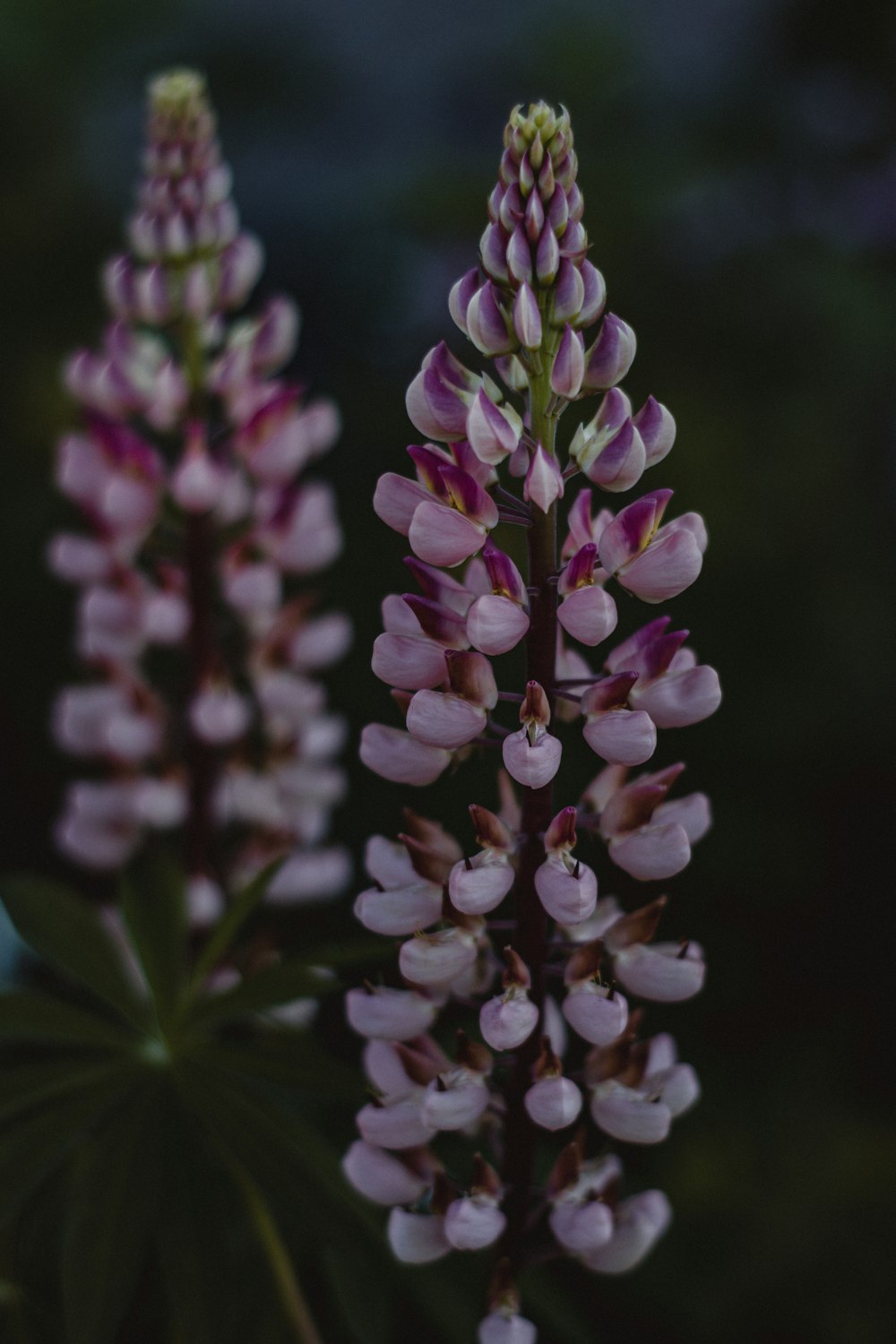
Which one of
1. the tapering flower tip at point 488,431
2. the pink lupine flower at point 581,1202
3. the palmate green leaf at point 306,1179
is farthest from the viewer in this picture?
the palmate green leaf at point 306,1179

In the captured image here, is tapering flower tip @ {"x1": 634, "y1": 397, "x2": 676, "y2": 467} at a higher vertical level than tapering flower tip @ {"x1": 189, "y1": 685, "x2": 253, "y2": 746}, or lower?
higher

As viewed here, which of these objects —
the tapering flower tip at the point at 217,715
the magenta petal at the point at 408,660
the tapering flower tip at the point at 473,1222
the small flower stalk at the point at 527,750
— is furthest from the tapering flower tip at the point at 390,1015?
the tapering flower tip at the point at 217,715

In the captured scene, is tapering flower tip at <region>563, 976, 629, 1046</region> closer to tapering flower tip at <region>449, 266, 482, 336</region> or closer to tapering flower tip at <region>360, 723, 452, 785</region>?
tapering flower tip at <region>360, 723, 452, 785</region>

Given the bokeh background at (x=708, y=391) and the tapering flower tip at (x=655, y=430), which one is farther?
the bokeh background at (x=708, y=391)

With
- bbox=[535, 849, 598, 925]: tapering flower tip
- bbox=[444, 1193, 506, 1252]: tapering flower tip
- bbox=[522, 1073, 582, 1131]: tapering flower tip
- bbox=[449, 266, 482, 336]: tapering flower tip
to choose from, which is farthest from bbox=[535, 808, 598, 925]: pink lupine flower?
bbox=[449, 266, 482, 336]: tapering flower tip

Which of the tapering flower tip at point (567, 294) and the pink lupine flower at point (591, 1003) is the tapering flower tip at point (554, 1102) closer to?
the pink lupine flower at point (591, 1003)

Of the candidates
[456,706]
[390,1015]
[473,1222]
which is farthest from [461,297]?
[473,1222]

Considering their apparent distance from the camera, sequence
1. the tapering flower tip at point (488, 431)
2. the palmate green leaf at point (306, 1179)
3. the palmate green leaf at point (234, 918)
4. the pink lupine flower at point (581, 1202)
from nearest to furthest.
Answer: the tapering flower tip at point (488, 431), the pink lupine flower at point (581, 1202), the palmate green leaf at point (306, 1179), the palmate green leaf at point (234, 918)
